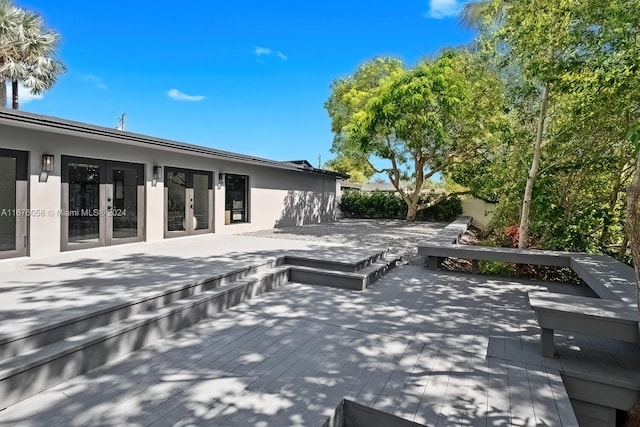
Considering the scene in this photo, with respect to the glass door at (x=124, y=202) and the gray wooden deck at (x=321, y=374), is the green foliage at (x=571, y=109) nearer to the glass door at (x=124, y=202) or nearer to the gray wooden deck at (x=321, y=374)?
the gray wooden deck at (x=321, y=374)

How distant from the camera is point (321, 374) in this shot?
288 centimetres

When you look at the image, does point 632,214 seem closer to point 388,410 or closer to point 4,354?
point 388,410

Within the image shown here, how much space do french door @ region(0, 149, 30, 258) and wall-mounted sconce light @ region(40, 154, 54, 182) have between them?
228 mm

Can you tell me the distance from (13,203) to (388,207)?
53.9ft

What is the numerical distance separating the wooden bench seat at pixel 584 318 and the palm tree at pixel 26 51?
767 inches

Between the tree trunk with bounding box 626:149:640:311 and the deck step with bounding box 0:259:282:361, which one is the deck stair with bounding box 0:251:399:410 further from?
the tree trunk with bounding box 626:149:640:311

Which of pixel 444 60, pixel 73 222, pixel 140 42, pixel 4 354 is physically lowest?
pixel 4 354

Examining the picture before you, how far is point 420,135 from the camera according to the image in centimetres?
1389

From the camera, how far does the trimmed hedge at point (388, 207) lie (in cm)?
1816

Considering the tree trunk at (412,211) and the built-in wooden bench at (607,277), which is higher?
the tree trunk at (412,211)

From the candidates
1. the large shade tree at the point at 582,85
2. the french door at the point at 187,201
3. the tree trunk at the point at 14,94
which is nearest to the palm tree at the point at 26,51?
the tree trunk at the point at 14,94

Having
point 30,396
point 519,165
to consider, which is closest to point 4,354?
point 30,396

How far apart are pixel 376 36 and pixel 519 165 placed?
12097 mm

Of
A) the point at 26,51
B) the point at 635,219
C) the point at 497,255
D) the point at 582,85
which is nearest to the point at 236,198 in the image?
the point at 497,255
